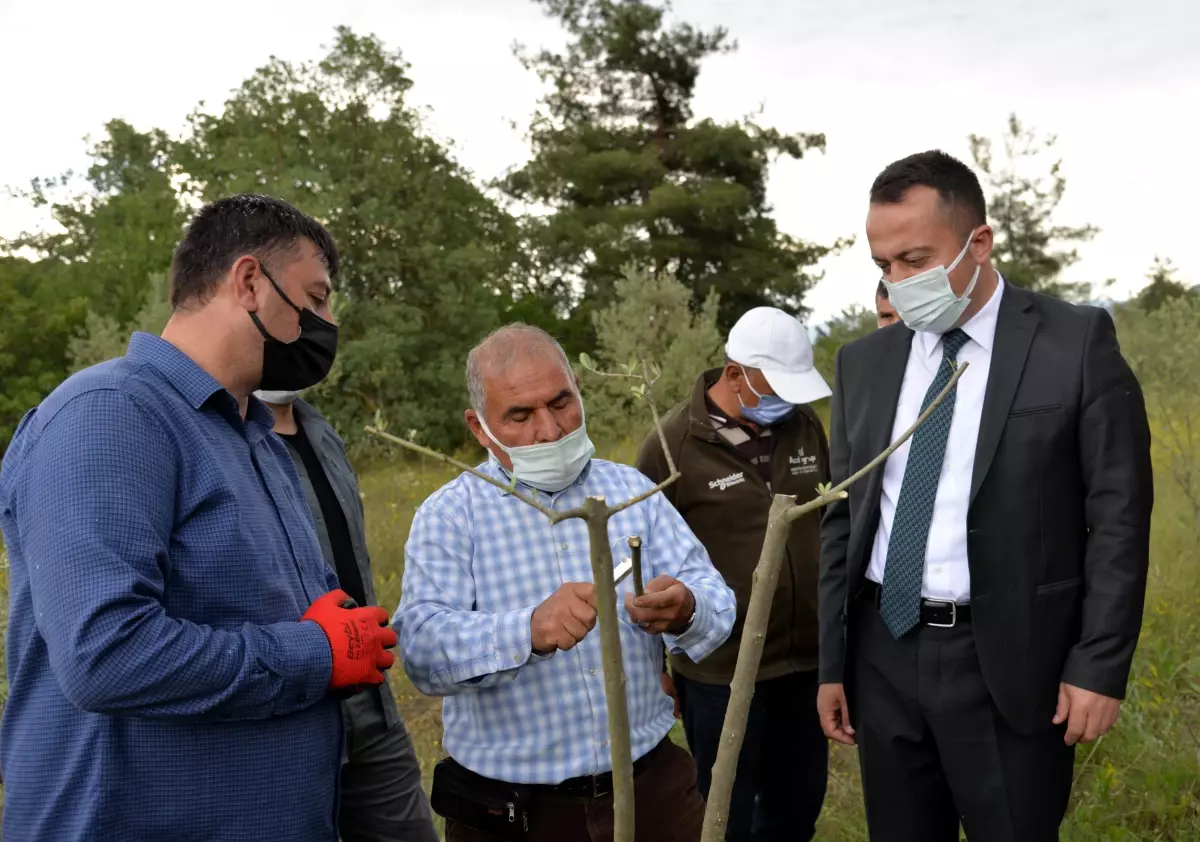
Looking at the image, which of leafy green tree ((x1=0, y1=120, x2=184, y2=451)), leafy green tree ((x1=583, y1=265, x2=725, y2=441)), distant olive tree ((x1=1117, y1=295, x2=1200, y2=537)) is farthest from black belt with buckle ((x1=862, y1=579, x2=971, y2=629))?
leafy green tree ((x1=0, y1=120, x2=184, y2=451))

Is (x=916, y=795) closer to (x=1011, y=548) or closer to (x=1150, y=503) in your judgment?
(x=1011, y=548)

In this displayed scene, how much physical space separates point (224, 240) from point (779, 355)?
217cm

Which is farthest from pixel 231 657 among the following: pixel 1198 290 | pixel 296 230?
pixel 1198 290

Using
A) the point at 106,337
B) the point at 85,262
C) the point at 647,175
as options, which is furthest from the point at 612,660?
the point at 85,262

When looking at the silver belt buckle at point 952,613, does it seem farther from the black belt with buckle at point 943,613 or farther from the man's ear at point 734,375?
the man's ear at point 734,375

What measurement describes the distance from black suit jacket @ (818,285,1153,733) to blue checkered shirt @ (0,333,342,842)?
1.52m

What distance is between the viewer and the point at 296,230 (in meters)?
2.12

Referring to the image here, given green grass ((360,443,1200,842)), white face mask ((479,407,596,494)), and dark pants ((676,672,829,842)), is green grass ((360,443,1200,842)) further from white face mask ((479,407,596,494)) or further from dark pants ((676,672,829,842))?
white face mask ((479,407,596,494))

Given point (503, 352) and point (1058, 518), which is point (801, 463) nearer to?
point (1058, 518)

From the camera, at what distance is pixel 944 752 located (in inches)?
98.0

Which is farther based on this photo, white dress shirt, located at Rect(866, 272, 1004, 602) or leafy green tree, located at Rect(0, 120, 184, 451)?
leafy green tree, located at Rect(0, 120, 184, 451)

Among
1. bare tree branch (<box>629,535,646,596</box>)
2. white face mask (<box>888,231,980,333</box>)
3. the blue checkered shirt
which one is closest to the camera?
bare tree branch (<box>629,535,646,596</box>)

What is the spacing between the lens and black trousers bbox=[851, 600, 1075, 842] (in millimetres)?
2424

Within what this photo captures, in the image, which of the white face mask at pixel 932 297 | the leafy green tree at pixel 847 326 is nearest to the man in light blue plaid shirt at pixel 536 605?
the white face mask at pixel 932 297
